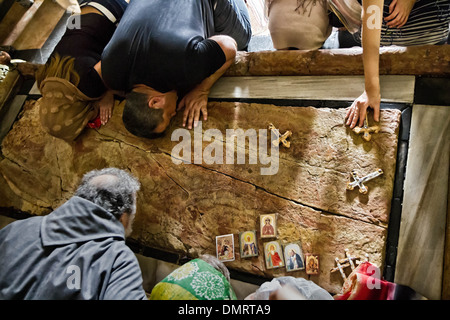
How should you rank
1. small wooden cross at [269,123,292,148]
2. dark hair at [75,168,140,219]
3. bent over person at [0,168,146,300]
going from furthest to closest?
small wooden cross at [269,123,292,148]
dark hair at [75,168,140,219]
bent over person at [0,168,146,300]

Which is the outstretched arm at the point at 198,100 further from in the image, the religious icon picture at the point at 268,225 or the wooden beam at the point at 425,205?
the wooden beam at the point at 425,205

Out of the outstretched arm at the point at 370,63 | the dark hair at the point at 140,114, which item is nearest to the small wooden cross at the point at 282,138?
the outstretched arm at the point at 370,63

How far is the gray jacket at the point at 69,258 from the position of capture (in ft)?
5.33

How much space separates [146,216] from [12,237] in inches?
41.1

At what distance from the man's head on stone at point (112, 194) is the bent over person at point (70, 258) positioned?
0.06m

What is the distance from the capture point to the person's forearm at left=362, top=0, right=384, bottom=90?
175cm

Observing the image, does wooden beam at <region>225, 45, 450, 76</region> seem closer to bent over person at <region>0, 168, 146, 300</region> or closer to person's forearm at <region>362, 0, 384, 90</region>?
person's forearm at <region>362, 0, 384, 90</region>

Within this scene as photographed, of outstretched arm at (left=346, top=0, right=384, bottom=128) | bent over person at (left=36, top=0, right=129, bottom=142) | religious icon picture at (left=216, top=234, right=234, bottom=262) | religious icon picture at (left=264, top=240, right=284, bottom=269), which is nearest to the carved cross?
outstretched arm at (left=346, top=0, right=384, bottom=128)

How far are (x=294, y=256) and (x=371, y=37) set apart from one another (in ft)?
4.74

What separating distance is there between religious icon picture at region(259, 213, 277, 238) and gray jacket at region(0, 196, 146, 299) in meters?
0.93

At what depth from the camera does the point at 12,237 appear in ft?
5.86

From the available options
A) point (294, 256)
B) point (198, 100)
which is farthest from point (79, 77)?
point (294, 256)

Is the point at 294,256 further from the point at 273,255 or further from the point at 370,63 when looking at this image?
the point at 370,63
